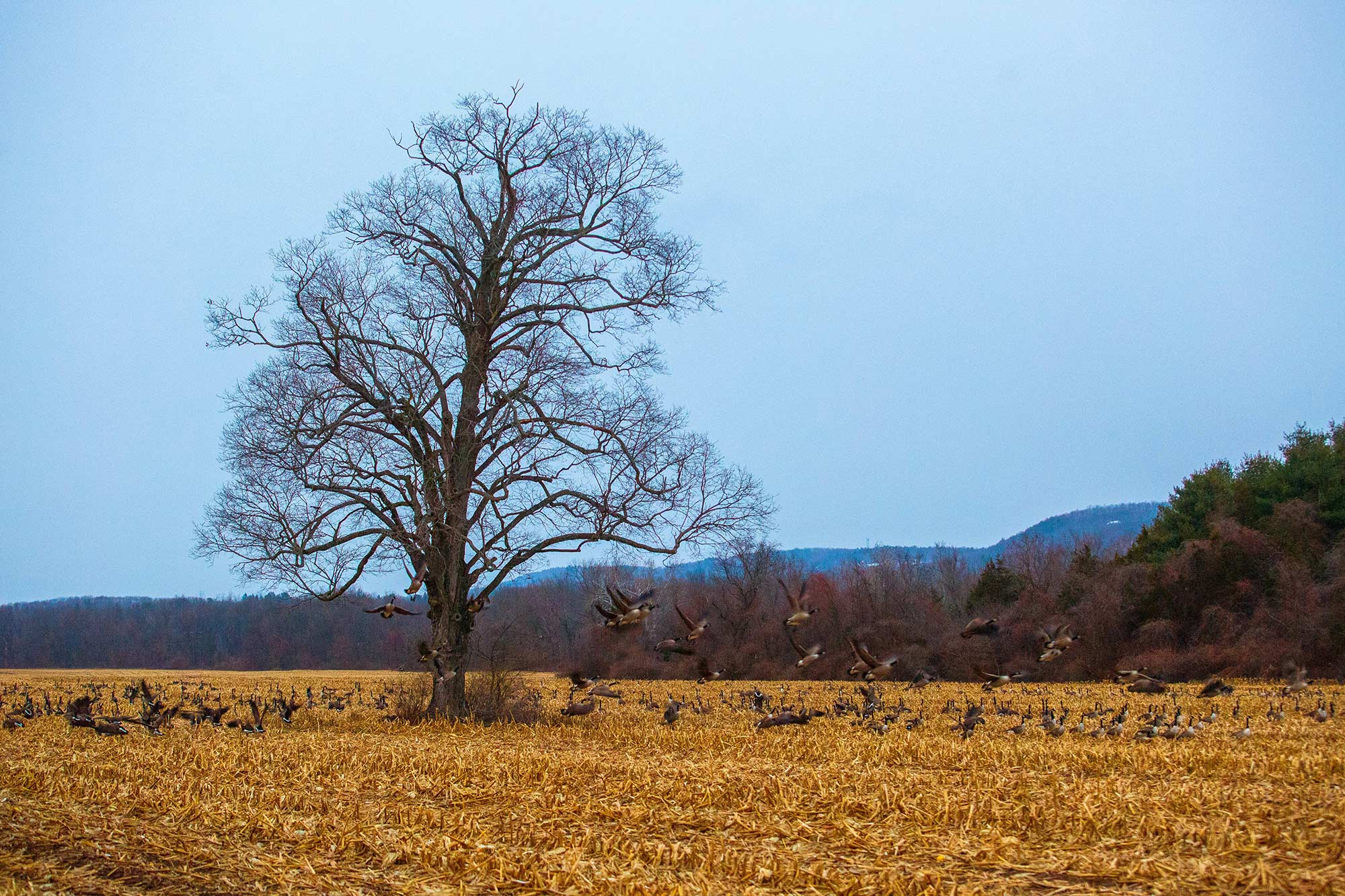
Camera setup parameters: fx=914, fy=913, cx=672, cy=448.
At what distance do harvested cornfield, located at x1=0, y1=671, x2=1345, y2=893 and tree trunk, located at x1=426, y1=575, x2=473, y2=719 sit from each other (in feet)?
10.2

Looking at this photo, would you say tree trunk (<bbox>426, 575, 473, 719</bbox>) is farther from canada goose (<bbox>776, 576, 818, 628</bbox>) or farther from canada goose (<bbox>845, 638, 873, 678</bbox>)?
canada goose (<bbox>845, 638, 873, 678</bbox>)

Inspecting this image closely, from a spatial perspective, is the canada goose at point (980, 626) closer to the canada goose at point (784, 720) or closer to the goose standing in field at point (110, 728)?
the canada goose at point (784, 720)

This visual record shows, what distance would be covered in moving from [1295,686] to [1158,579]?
1756 cm

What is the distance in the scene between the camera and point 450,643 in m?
16.5

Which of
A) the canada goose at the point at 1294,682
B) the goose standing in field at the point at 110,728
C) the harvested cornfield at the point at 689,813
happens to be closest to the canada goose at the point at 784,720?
the harvested cornfield at the point at 689,813

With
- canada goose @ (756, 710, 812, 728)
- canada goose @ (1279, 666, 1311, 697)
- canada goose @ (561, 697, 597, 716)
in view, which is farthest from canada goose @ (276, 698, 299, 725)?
canada goose @ (1279, 666, 1311, 697)

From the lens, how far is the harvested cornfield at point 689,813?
5.75 meters

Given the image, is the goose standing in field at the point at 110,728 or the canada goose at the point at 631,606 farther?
Answer: the canada goose at the point at 631,606

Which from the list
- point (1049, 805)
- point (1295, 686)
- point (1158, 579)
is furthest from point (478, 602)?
point (1158, 579)

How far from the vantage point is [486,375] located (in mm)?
17031

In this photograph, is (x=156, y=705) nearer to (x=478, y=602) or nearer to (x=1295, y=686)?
(x=478, y=602)

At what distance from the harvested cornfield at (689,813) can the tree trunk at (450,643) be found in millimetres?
3117

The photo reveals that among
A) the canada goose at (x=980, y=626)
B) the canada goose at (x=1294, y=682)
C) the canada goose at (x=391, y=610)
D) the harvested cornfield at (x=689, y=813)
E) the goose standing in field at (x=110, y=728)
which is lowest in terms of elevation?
the canada goose at (x=1294, y=682)

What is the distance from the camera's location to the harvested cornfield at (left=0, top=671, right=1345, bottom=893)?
575cm
